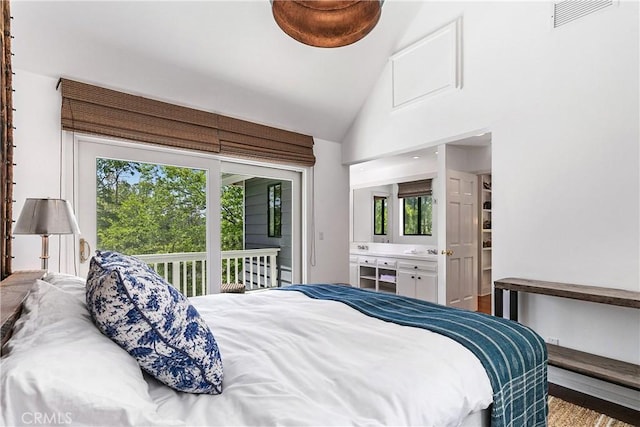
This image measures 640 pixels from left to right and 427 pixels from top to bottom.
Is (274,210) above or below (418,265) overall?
above

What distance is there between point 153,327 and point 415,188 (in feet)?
17.1

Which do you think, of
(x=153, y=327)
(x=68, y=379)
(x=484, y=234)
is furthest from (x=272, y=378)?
(x=484, y=234)

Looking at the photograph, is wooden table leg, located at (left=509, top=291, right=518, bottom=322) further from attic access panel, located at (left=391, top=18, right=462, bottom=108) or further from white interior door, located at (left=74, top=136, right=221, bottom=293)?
white interior door, located at (left=74, top=136, right=221, bottom=293)

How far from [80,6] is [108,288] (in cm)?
246

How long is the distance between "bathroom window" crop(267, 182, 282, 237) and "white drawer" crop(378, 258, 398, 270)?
1.82 meters

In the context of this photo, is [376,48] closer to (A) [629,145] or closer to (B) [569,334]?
(A) [629,145]

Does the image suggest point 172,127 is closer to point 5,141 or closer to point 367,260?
point 5,141

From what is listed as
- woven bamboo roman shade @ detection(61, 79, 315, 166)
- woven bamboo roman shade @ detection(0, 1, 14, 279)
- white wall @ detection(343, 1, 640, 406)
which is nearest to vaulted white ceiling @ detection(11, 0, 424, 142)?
woven bamboo roman shade @ detection(61, 79, 315, 166)

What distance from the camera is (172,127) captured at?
3162 millimetres

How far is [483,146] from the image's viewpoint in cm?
411

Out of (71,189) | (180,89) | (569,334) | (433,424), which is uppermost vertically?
(180,89)

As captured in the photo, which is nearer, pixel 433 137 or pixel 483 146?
pixel 433 137

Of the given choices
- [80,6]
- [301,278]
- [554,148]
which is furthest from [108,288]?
[301,278]

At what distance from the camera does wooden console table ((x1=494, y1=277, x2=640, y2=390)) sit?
2.07 metres
